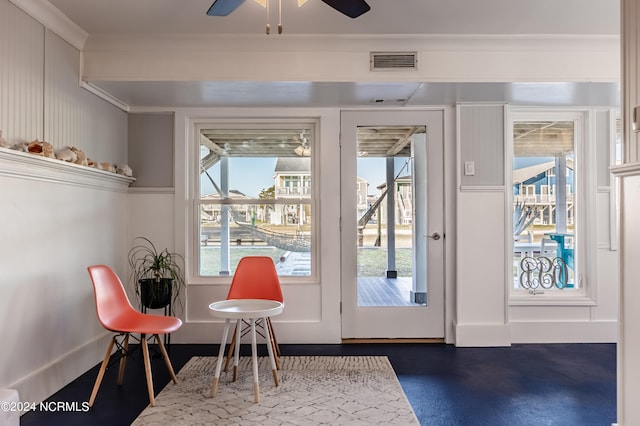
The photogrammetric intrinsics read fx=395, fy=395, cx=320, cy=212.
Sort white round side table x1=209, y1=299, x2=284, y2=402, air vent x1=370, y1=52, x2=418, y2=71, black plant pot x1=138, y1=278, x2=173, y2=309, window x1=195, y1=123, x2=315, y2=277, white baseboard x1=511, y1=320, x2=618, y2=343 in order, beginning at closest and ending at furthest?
white round side table x1=209, y1=299, x2=284, y2=402 < air vent x1=370, y1=52, x2=418, y2=71 < black plant pot x1=138, y1=278, x2=173, y2=309 < white baseboard x1=511, y1=320, x2=618, y2=343 < window x1=195, y1=123, x2=315, y2=277

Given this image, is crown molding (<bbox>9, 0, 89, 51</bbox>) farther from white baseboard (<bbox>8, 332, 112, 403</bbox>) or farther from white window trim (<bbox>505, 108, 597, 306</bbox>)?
white window trim (<bbox>505, 108, 597, 306</bbox>)

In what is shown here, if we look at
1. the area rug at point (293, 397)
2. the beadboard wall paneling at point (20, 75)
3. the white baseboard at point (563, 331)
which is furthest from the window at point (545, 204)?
the beadboard wall paneling at point (20, 75)

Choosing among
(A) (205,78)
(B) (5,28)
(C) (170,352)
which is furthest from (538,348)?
(B) (5,28)

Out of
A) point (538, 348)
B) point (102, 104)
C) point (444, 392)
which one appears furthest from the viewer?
point (538, 348)

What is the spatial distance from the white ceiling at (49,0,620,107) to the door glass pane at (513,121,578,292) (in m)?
0.37

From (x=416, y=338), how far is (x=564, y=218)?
1.84m

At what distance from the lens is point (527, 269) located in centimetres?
380

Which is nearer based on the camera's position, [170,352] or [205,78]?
[205,78]

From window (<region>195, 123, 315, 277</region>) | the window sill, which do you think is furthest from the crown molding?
the window sill

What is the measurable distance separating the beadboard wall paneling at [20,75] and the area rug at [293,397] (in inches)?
72.4

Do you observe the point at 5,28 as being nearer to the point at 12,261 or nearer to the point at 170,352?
the point at 12,261

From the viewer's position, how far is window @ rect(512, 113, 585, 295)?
3.79 metres

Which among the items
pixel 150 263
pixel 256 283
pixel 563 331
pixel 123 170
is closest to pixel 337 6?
pixel 256 283

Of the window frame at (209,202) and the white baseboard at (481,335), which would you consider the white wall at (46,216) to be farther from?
the white baseboard at (481,335)
